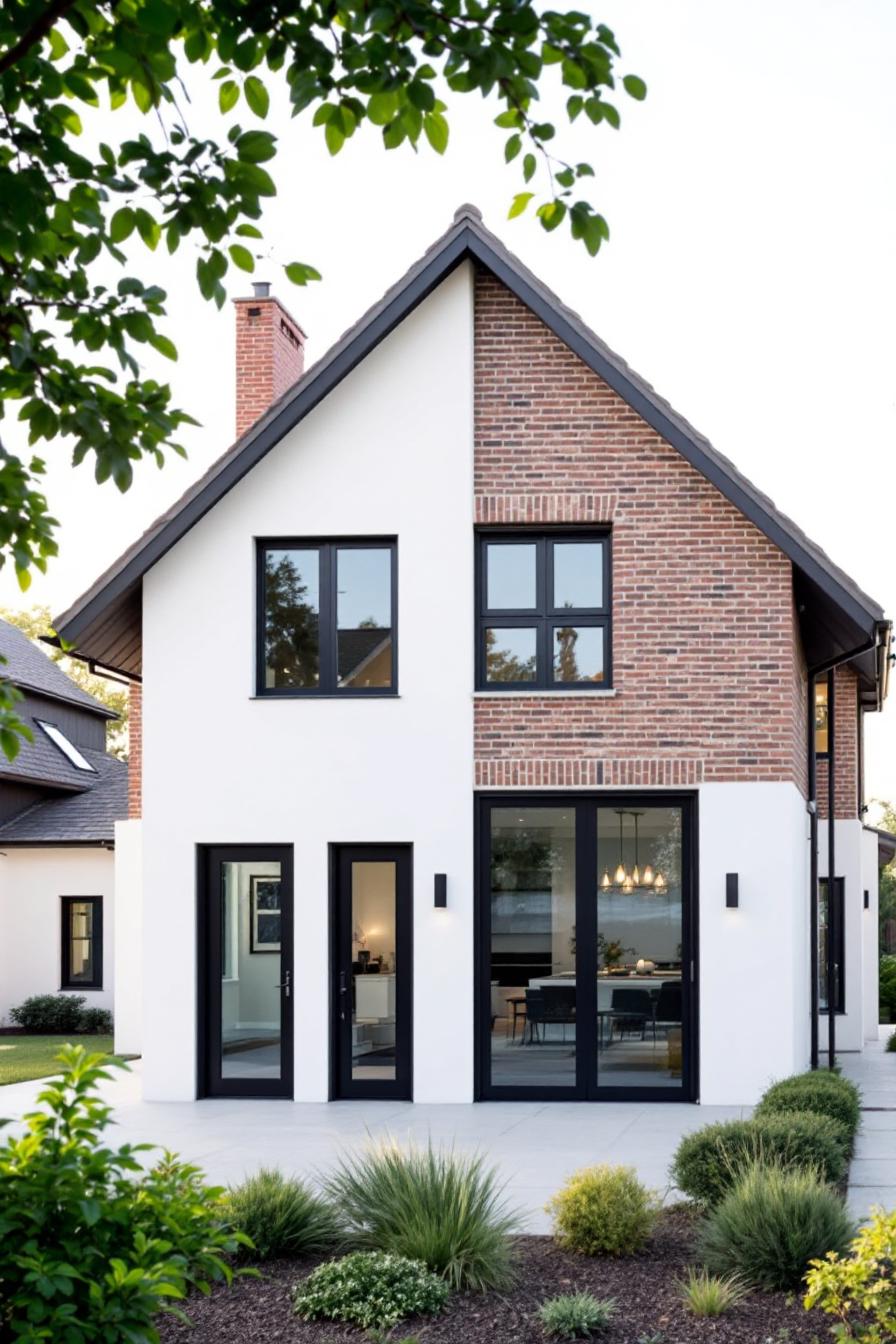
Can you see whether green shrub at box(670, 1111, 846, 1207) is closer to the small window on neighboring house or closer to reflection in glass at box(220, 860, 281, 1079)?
reflection in glass at box(220, 860, 281, 1079)

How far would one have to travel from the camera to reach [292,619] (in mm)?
16734

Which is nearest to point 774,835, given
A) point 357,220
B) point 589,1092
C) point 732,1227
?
point 589,1092

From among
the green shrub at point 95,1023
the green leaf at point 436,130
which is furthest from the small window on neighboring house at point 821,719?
the green leaf at point 436,130

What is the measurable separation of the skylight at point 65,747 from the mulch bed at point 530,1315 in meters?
26.8

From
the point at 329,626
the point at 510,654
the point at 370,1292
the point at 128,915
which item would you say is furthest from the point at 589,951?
the point at 370,1292

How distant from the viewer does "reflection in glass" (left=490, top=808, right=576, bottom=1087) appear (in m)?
16.1

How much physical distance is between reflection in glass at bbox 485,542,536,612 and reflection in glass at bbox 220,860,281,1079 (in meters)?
3.47

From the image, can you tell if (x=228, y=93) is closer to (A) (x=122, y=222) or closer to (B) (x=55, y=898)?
(A) (x=122, y=222)

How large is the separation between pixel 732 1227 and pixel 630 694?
8.14m

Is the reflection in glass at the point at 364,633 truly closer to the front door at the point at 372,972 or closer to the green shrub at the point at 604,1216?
the front door at the point at 372,972

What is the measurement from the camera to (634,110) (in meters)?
5.22

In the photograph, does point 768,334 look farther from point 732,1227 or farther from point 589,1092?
point 732,1227

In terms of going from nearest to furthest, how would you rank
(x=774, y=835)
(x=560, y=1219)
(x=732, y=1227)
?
1. (x=732, y=1227)
2. (x=560, y=1219)
3. (x=774, y=835)

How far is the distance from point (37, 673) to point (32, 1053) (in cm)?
1418
